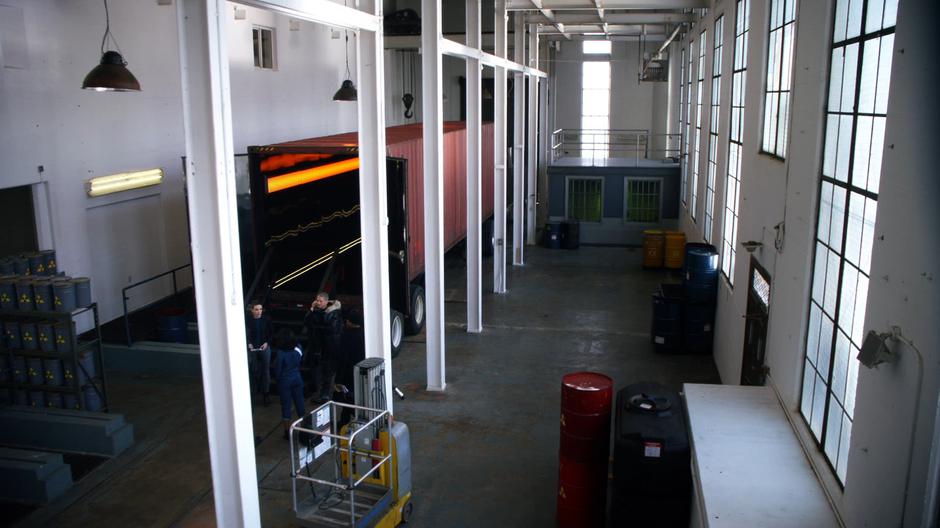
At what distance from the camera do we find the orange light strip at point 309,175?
36.6 ft

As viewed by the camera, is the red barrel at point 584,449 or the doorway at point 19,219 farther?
the doorway at point 19,219

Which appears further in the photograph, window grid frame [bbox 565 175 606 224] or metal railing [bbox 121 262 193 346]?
window grid frame [bbox 565 175 606 224]

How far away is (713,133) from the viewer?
45.4ft

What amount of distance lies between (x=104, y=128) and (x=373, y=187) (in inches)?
270

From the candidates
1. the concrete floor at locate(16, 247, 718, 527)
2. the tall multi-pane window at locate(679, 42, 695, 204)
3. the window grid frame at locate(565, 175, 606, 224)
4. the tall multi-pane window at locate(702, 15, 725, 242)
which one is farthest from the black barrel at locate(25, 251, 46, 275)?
the window grid frame at locate(565, 175, 606, 224)

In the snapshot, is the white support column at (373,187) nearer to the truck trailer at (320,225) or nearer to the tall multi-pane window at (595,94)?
the truck trailer at (320,225)

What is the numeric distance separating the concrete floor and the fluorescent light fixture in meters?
3.26

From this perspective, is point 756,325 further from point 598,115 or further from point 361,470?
point 598,115

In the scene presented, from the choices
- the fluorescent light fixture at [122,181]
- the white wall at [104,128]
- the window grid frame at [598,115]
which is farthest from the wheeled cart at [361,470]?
the window grid frame at [598,115]

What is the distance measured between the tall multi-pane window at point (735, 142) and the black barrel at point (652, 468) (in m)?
4.66

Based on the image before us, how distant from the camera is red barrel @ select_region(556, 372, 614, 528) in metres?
6.77

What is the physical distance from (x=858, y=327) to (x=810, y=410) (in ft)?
4.42

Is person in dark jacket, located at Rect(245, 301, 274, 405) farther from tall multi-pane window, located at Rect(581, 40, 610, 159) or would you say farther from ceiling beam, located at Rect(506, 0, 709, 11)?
tall multi-pane window, located at Rect(581, 40, 610, 159)

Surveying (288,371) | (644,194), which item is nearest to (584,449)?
(288,371)
